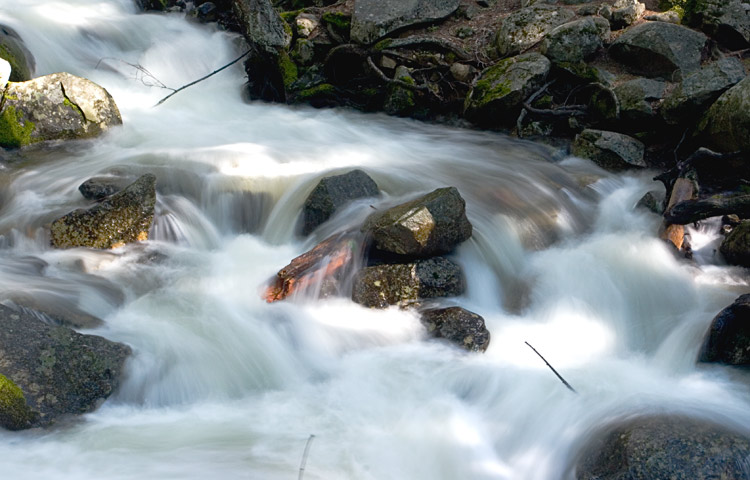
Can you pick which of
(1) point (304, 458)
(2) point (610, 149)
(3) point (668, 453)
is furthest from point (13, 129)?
(3) point (668, 453)

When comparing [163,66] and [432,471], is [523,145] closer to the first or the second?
[432,471]

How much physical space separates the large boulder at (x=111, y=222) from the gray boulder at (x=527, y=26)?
5.60 metres

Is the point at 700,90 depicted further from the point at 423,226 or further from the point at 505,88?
the point at 423,226

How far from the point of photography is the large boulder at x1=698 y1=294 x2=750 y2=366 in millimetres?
4566

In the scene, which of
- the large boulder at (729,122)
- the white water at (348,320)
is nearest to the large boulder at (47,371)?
the white water at (348,320)

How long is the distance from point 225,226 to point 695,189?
4771 mm

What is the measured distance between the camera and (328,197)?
636 cm

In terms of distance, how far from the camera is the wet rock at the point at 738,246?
5.68 m

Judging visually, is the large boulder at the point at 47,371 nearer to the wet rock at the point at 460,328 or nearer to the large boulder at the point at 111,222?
the large boulder at the point at 111,222

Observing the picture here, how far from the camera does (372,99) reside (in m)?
9.79

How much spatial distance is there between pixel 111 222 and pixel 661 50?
707 cm

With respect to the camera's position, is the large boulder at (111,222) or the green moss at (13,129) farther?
the green moss at (13,129)

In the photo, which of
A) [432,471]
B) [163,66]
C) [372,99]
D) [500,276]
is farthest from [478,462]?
[163,66]

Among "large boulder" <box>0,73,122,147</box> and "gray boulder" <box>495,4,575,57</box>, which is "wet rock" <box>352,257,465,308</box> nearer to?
"large boulder" <box>0,73,122,147</box>
